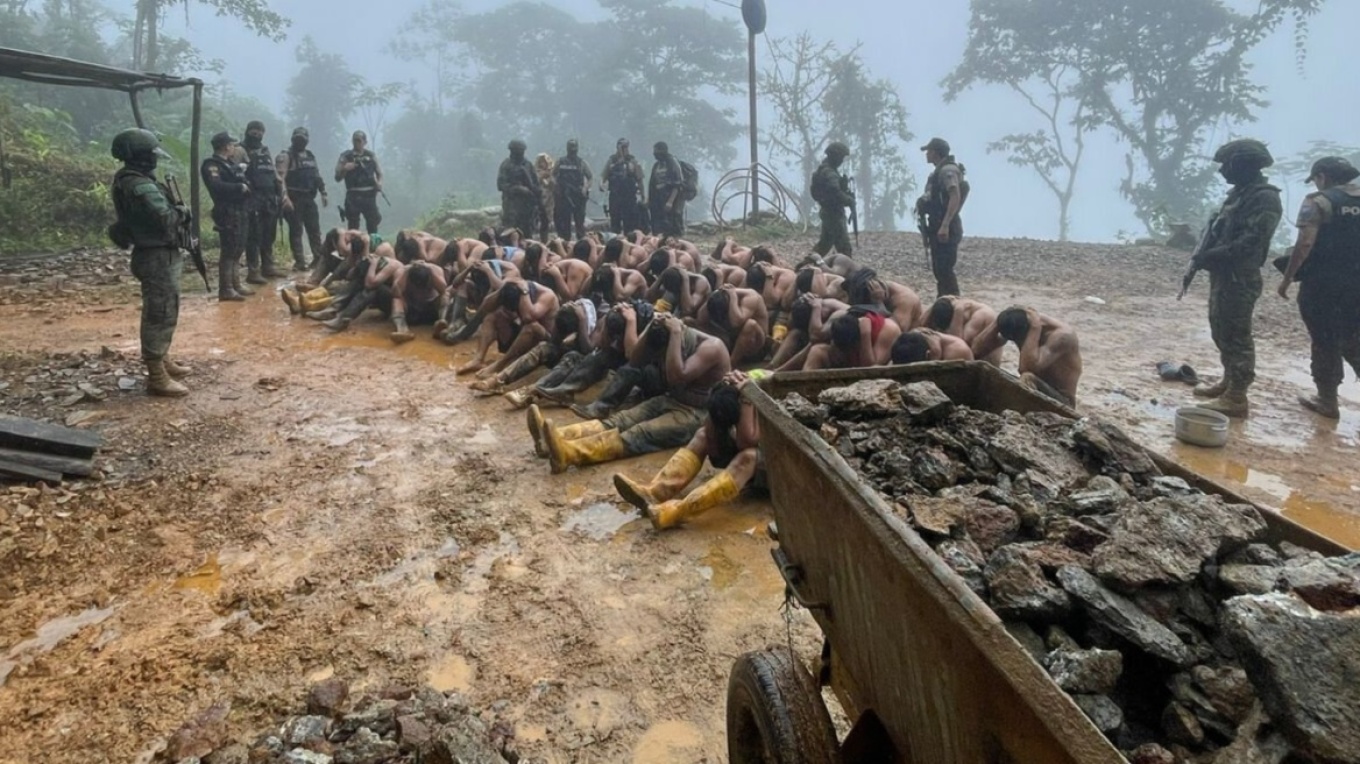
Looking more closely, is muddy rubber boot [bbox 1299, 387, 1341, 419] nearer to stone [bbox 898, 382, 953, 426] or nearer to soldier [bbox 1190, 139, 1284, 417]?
soldier [bbox 1190, 139, 1284, 417]

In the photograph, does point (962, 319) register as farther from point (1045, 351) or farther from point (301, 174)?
point (301, 174)

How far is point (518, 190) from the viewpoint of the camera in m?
12.9

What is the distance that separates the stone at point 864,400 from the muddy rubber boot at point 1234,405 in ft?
15.4

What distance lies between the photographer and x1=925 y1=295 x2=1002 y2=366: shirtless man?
213 inches

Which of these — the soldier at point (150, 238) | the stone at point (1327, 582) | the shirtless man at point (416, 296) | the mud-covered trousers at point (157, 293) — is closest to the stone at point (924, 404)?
the stone at point (1327, 582)

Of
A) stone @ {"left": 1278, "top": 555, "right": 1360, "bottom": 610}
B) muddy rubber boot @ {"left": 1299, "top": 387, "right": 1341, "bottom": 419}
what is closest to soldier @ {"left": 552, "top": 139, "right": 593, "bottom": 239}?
muddy rubber boot @ {"left": 1299, "top": 387, "right": 1341, "bottom": 419}

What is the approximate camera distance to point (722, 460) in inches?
179

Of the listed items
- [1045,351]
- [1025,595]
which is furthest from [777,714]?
[1045,351]

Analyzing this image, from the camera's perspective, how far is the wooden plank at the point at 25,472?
168 inches

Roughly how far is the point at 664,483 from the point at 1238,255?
4.92 meters

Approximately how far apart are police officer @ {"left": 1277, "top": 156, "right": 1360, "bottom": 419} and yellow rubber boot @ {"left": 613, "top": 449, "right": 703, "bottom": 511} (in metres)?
4.73

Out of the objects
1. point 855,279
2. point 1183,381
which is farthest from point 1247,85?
point 855,279

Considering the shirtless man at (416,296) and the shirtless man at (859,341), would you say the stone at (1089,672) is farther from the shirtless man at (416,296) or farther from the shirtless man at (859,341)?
the shirtless man at (416,296)

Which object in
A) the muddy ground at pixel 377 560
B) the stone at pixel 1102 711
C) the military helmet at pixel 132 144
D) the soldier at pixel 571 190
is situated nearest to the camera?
the stone at pixel 1102 711
